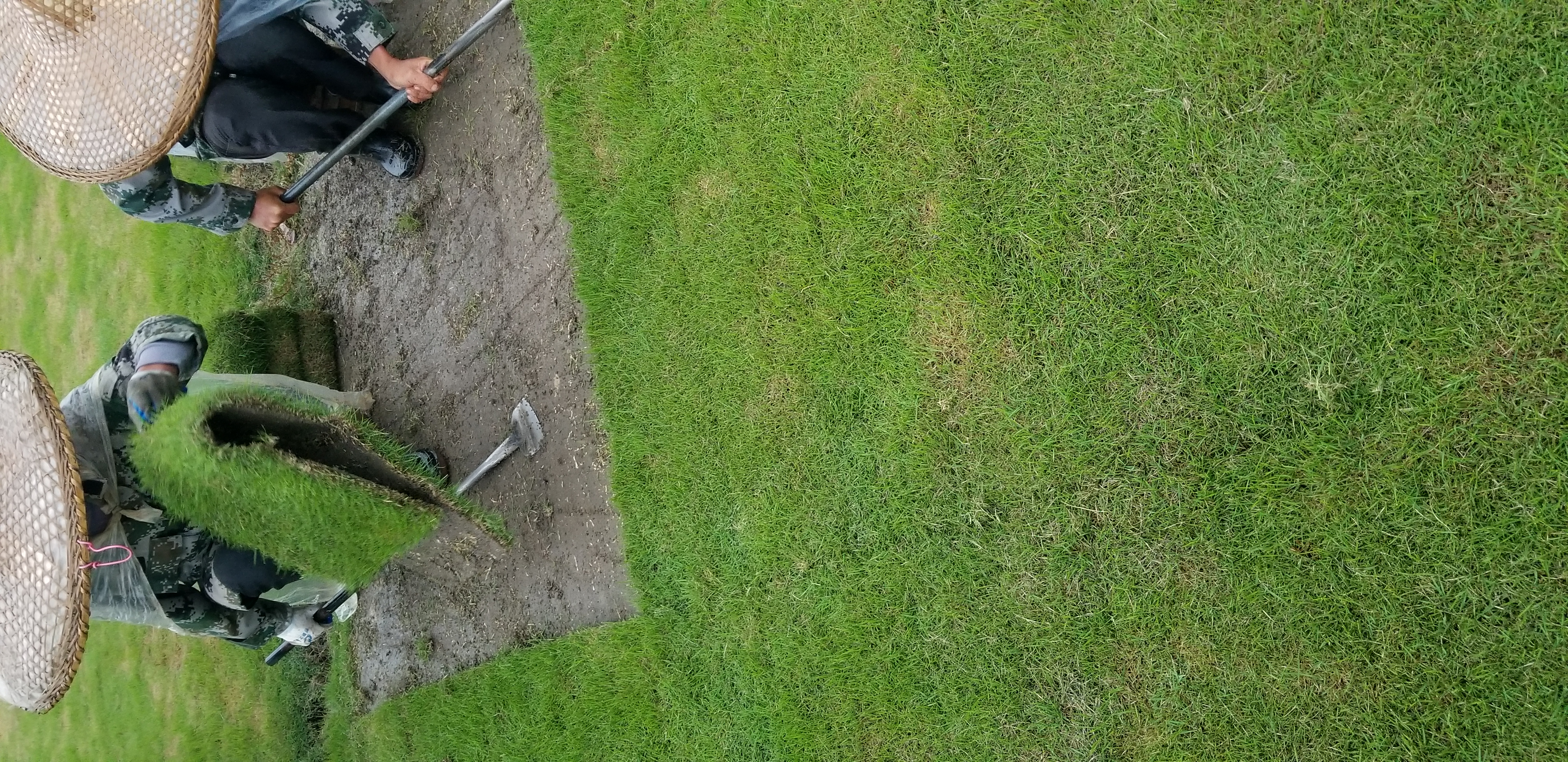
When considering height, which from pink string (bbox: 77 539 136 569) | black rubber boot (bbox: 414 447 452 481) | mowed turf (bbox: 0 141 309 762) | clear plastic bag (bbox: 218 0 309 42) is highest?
clear plastic bag (bbox: 218 0 309 42)

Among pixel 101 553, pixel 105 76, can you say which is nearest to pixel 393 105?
pixel 105 76

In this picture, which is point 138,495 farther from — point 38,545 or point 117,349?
point 117,349

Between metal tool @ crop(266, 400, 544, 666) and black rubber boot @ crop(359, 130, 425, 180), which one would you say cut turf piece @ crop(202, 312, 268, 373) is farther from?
metal tool @ crop(266, 400, 544, 666)

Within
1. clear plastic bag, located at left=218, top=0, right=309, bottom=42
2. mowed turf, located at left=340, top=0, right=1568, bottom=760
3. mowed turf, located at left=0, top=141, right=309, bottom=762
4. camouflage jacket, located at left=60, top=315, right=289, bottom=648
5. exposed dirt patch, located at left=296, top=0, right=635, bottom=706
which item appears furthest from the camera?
mowed turf, located at left=0, top=141, right=309, bottom=762

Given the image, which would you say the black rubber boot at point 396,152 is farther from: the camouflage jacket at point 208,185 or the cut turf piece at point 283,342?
the cut turf piece at point 283,342

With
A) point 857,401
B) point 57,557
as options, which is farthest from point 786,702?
point 57,557

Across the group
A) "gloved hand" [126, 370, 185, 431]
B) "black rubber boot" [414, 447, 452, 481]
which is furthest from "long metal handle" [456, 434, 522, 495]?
"gloved hand" [126, 370, 185, 431]
